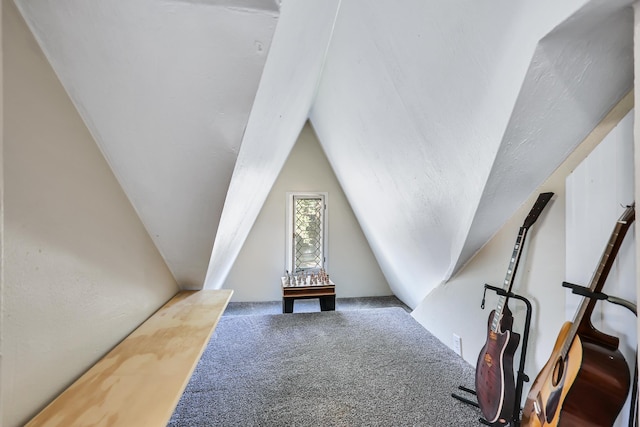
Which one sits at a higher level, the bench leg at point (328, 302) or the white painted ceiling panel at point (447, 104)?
the white painted ceiling panel at point (447, 104)

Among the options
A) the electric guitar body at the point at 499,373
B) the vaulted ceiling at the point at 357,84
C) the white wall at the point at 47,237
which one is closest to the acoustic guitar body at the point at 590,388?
the electric guitar body at the point at 499,373

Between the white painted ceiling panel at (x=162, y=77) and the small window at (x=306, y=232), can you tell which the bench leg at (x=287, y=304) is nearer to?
the small window at (x=306, y=232)

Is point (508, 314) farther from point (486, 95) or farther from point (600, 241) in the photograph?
point (486, 95)

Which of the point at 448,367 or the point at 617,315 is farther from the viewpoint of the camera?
the point at 448,367

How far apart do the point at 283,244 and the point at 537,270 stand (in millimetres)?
3521

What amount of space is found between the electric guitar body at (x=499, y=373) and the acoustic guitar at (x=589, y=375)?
0.29 metres

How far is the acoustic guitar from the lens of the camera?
0.99 metres

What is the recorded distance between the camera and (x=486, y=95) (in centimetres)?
119

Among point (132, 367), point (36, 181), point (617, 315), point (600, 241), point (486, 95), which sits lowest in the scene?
point (132, 367)

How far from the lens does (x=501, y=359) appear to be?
1.50 m

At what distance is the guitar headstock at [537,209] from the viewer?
150 centimetres

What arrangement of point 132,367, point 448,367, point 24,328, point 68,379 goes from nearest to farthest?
1. point 24,328
2. point 68,379
3. point 132,367
4. point 448,367

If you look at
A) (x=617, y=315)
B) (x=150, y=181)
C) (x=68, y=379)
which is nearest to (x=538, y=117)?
(x=617, y=315)

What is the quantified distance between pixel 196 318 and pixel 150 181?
0.84 metres
